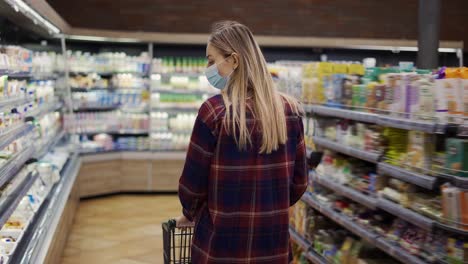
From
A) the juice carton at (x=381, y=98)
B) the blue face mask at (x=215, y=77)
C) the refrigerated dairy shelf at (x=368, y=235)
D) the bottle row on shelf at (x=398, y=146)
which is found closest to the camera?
the blue face mask at (x=215, y=77)

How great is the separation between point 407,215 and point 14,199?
8.42 ft

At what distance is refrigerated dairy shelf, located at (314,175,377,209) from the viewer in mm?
4109

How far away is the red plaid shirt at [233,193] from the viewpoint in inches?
101

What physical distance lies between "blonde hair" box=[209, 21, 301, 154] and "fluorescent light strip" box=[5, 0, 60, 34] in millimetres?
2258

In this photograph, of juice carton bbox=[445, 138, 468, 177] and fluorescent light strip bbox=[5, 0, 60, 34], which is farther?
fluorescent light strip bbox=[5, 0, 60, 34]

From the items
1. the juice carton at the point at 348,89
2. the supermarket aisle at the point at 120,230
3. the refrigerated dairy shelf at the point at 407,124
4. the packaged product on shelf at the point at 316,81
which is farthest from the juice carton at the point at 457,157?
the supermarket aisle at the point at 120,230

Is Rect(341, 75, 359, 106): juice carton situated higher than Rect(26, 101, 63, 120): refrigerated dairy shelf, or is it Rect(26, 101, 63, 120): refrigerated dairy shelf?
Rect(341, 75, 359, 106): juice carton

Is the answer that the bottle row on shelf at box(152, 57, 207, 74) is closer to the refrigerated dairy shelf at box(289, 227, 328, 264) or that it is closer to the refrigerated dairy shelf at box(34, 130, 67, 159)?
the refrigerated dairy shelf at box(34, 130, 67, 159)

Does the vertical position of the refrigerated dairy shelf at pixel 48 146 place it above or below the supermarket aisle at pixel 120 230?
above

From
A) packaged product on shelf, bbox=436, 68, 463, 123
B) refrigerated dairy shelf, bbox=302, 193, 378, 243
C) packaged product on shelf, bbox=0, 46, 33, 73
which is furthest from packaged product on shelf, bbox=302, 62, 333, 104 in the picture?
packaged product on shelf, bbox=0, 46, 33, 73

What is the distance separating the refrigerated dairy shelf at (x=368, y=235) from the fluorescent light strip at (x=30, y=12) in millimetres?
2726

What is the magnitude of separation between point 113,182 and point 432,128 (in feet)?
22.2

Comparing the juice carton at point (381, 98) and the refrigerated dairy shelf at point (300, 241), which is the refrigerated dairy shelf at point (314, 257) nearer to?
the refrigerated dairy shelf at point (300, 241)

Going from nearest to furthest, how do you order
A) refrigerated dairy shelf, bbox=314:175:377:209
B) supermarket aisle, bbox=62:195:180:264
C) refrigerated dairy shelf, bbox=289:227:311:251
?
refrigerated dairy shelf, bbox=314:175:377:209, refrigerated dairy shelf, bbox=289:227:311:251, supermarket aisle, bbox=62:195:180:264
